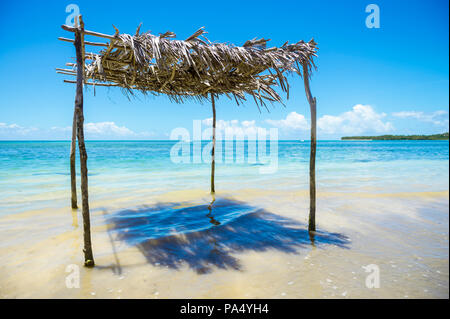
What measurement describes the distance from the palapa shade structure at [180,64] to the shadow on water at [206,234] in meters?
0.66

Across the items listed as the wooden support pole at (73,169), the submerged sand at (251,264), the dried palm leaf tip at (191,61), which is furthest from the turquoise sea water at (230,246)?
the dried palm leaf tip at (191,61)

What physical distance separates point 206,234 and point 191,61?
3006 mm

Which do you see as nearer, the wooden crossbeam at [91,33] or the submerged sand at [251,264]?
the submerged sand at [251,264]

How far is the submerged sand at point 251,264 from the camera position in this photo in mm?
3002

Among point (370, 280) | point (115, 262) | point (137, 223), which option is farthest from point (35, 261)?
point (370, 280)

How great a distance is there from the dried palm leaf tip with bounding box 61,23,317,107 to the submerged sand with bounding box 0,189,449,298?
2.83 m

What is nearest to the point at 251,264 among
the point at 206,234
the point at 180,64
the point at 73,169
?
the point at 206,234

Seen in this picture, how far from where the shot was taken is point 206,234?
4.77m

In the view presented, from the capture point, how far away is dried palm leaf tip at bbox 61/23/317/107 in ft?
12.4

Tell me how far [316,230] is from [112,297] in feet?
12.0

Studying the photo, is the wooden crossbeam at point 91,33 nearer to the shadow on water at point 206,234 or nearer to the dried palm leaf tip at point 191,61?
the dried palm leaf tip at point 191,61

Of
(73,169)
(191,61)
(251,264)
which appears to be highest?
(191,61)
